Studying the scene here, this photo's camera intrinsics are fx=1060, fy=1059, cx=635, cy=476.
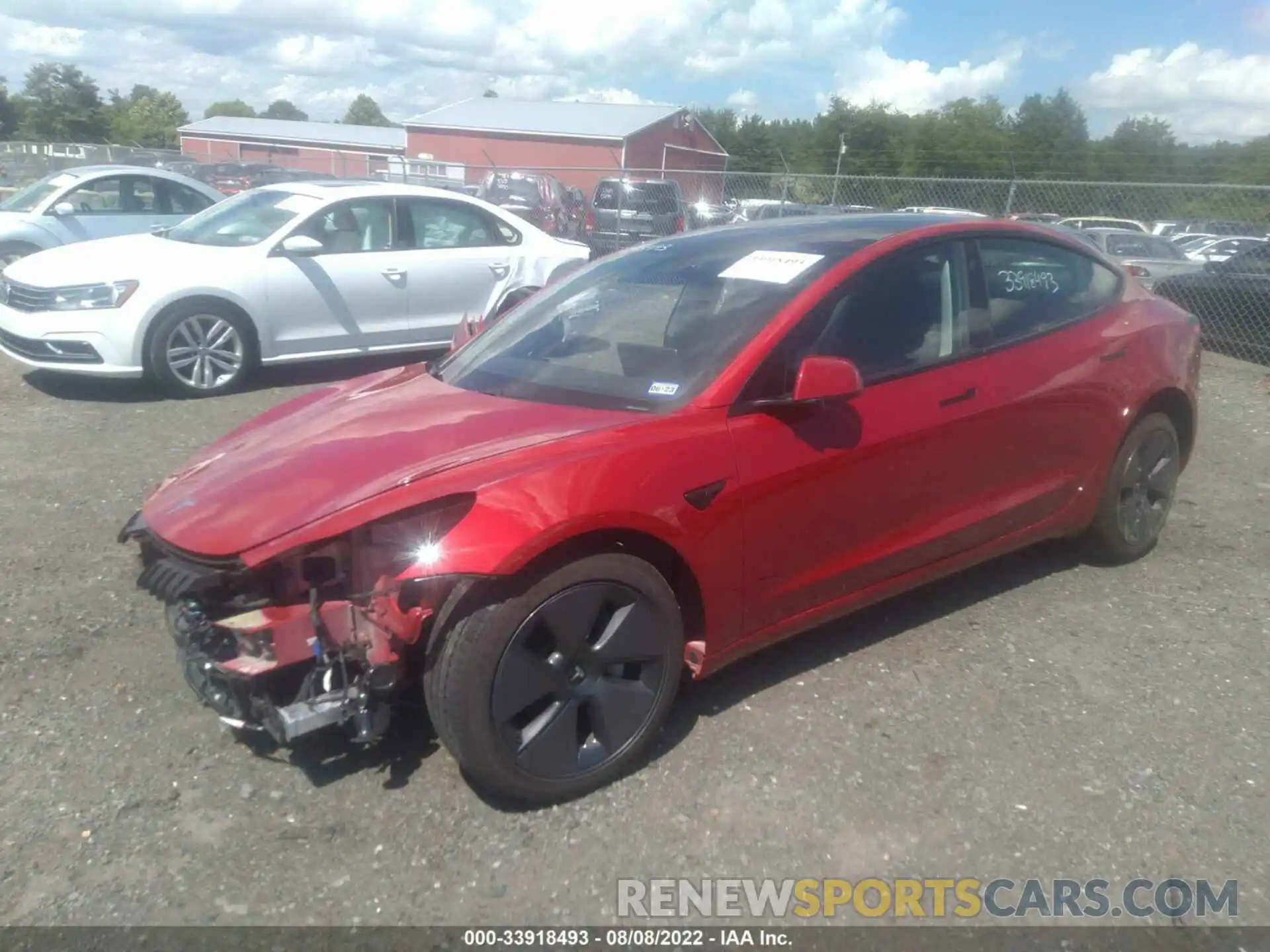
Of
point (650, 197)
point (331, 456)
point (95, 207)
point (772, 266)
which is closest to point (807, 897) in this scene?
point (331, 456)

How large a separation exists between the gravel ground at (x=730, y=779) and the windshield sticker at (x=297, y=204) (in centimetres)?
450

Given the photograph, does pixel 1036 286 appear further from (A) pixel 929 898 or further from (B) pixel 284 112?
(B) pixel 284 112

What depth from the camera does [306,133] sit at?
62656 millimetres

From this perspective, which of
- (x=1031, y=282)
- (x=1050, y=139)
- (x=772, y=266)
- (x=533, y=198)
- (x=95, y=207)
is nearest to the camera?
(x=772, y=266)

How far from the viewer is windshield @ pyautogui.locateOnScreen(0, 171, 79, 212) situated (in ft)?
39.6

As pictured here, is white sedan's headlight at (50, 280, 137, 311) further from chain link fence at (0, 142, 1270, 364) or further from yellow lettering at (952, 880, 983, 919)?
yellow lettering at (952, 880, 983, 919)

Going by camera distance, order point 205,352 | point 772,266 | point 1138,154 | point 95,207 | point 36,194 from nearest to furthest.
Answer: point 772,266 → point 205,352 → point 95,207 → point 36,194 → point 1138,154

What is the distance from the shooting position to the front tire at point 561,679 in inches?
111

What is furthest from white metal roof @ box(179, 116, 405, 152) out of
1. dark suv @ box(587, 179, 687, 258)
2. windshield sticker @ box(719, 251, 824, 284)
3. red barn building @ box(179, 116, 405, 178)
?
windshield sticker @ box(719, 251, 824, 284)

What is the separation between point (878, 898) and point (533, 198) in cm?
1888

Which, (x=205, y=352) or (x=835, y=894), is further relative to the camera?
(x=205, y=352)

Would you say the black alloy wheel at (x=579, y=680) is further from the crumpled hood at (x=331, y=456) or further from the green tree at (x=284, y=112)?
the green tree at (x=284, y=112)

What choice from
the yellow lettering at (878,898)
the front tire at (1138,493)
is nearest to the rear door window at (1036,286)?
the front tire at (1138,493)

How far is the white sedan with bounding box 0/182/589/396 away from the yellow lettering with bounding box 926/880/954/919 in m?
6.52
